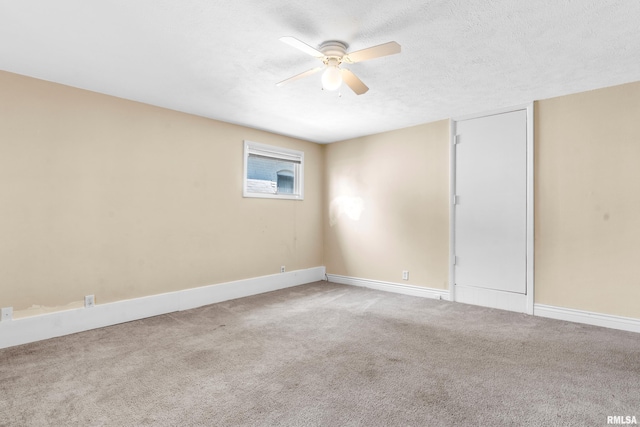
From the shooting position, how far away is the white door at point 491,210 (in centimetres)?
387

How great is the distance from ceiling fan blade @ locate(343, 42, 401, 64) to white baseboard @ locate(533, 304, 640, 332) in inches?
129

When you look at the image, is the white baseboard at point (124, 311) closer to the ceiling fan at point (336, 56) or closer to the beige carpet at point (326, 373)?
the beige carpet at point (326, 373)

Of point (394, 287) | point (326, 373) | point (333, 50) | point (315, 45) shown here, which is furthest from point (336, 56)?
point (394, 287)

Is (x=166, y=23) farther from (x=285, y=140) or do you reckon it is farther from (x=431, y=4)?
(x=285, y=140)

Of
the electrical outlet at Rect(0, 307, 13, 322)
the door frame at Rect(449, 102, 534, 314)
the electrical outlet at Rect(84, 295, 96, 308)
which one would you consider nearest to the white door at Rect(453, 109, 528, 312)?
the door frame at Rect(449, 102, 534, 314)

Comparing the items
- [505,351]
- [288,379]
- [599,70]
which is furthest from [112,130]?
[599,70]

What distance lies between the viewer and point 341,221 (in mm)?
5656

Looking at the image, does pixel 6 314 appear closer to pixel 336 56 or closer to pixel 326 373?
pixel 326 373

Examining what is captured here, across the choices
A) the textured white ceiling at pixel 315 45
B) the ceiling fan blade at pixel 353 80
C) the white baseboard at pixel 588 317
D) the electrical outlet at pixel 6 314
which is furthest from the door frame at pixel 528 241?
the electrical outlet at pixel 6 314

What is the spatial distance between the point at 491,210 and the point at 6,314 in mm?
5086

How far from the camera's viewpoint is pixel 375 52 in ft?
7.39

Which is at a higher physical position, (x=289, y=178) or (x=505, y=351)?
(x=289, y=178)

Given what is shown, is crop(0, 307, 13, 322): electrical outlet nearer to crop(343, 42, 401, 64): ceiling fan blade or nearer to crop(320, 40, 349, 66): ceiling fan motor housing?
crop(320, 40, 349, 66): ceiling fan motor housing

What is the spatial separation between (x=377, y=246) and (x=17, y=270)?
4.22 m
